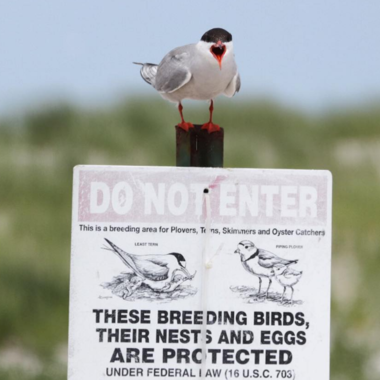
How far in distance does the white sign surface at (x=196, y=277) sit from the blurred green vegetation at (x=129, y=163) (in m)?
2.96

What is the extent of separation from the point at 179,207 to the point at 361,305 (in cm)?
410

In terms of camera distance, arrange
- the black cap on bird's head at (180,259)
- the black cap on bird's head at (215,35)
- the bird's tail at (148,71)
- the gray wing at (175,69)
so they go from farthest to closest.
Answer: the bird's tail at (148,71)
the gray wing at (175,69)
the black cap on bird's head at (215,35)
the black cap on bird's head at (180,259)

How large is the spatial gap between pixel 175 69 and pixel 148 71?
0.44 meters

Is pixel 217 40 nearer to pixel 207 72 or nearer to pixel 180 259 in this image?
pixel 207 72

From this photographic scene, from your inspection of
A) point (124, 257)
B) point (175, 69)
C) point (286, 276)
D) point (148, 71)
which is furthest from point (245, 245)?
point (148, 71)

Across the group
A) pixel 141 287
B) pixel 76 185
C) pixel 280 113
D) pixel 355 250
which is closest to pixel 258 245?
pixel 141 287

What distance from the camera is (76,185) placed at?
1.97 metres

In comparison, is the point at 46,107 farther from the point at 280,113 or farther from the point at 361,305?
the point at 361,305

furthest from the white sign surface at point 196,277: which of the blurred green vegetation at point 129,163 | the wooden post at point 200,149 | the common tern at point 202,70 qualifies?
the blurred green vegetation at point 129,163

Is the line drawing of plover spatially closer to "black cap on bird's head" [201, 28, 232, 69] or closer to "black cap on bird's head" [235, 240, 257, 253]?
"black cap on bird's head" [235, 240, 257, 253]

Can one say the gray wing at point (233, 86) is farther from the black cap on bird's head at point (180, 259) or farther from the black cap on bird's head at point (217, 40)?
the black cap on bird's head at point (180, 259)

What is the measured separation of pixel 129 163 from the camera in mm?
7867

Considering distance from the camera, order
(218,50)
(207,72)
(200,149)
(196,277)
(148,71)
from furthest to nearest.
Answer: (148,71), (207,72), (218,50), (200,149), (196,277)

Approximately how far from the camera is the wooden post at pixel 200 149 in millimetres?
2135
